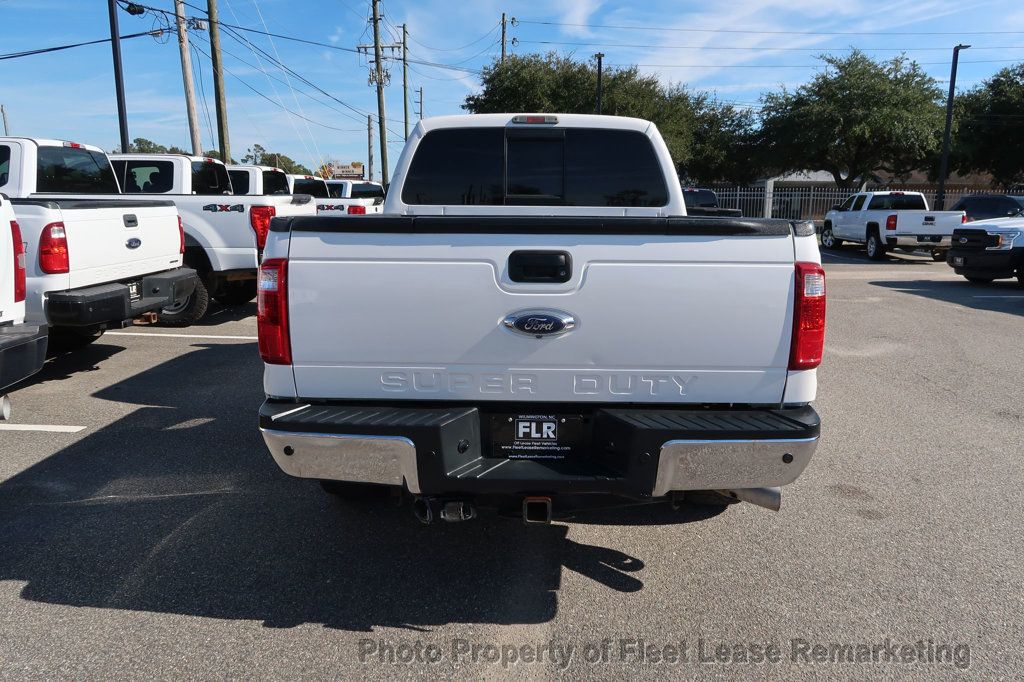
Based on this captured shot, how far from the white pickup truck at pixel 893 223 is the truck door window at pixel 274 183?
14769 millimetres

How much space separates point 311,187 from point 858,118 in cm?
2871

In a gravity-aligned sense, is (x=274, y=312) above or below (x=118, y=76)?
below

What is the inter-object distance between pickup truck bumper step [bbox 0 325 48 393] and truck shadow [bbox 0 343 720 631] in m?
0.62

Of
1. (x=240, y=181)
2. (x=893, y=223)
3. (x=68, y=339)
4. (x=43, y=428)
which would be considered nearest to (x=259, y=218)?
(x=68, y=339)

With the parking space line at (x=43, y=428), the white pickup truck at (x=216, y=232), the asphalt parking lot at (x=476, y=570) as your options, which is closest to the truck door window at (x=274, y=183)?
the white pickup truck at (x=216, y=232)

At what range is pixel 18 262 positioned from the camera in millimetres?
5453

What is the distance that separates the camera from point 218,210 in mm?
9664

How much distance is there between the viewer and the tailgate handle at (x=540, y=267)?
2.91 m

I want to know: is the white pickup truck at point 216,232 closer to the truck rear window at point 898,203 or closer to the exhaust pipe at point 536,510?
the exhaust pipe at point 536,510

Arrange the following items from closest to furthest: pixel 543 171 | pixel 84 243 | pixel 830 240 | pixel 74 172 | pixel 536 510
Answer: pixel 536 510 → pixel 543 171 → pixel 84 243 → pixel 74 172 → pixel 830 240

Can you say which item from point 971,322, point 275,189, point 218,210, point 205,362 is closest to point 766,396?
point 205,362

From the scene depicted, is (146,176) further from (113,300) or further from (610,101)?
(610,101)

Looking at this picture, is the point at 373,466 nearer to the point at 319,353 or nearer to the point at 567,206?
the point at 319,353

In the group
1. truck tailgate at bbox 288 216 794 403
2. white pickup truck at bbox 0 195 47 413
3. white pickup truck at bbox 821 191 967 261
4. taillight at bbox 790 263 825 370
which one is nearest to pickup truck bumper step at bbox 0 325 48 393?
white pickup truck at bbox 0 195 47 413
